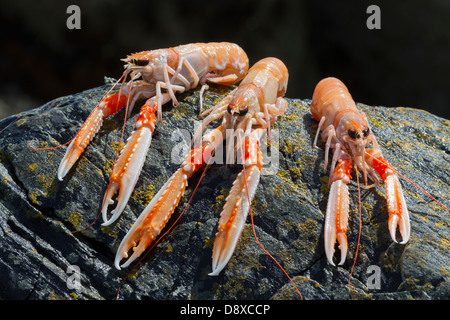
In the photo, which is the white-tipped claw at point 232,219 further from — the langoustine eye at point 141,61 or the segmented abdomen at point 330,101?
the langoustine eye at point 141,61

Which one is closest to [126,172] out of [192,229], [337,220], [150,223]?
[150,223]

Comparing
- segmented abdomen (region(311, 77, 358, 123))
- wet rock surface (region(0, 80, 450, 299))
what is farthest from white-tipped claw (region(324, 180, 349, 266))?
segmented abdomen (region(311, 77, 358, 123))

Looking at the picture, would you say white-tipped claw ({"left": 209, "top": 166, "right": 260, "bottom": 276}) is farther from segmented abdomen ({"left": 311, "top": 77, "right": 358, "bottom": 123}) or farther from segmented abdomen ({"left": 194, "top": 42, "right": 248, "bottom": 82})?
segmented abdomen ({"left": 194, "top": 42, "right": 248, "bottom": 82})

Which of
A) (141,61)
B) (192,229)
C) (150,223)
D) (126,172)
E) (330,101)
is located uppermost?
(141,61)

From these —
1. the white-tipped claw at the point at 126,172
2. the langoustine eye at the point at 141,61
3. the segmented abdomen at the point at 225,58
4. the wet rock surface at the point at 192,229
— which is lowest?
the wet rock surface at the point at 192,229

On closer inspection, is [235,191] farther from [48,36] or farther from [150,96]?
[48,36]

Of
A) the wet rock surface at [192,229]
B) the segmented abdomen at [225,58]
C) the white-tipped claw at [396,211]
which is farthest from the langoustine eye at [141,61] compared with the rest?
the white-tipped claw at [396,211]

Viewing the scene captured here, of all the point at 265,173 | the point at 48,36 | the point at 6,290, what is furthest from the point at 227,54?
the point at 48,36

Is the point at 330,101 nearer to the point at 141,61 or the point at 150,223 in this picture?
the point at 141,61
